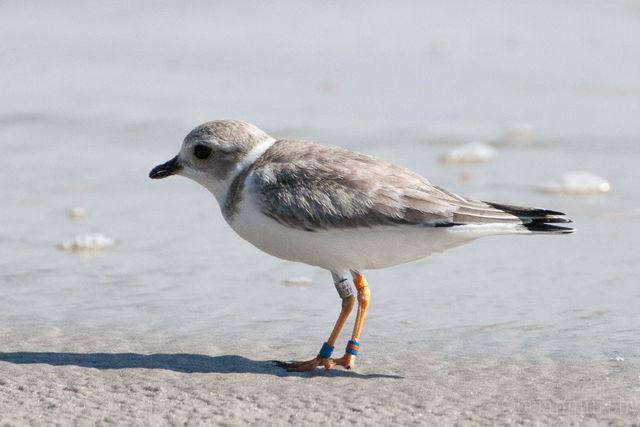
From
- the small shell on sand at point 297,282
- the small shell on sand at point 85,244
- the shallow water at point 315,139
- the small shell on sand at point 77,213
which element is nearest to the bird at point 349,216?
the shallow water at point 315,139

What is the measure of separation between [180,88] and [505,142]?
4495 millimetres

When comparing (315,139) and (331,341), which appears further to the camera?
(315,139)

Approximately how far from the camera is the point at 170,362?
529 centimetres

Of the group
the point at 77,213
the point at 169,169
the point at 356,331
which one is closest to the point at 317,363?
the point at 356,331

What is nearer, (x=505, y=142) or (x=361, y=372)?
(x=361, y=372)

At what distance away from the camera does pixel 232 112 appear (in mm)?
11539

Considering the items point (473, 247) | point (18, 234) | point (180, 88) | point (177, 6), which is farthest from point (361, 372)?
point (177, 6)

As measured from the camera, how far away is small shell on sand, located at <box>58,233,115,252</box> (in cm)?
762

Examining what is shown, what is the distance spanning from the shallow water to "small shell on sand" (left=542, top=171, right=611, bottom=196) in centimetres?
13

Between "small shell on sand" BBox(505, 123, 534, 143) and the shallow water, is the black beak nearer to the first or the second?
the shallow water

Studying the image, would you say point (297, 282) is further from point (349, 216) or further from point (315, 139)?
point (315, 139)

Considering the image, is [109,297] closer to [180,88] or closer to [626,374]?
[626,374]

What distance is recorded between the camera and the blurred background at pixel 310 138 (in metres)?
6.03

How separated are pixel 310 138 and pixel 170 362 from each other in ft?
18.9
